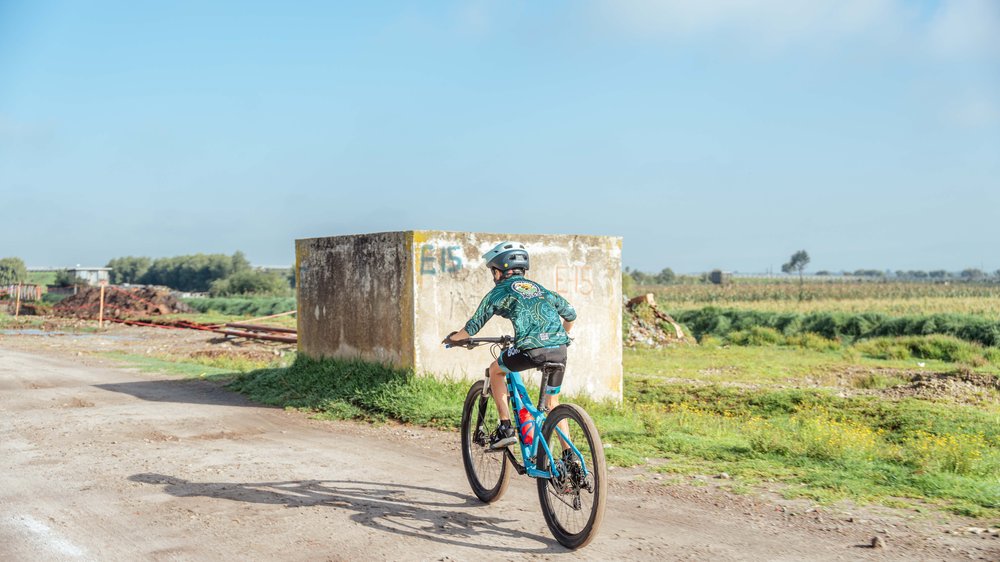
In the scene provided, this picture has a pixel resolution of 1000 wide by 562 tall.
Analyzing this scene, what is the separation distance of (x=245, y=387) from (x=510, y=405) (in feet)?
25.3

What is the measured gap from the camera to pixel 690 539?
5457 millimetres

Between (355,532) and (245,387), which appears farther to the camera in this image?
(245,387)

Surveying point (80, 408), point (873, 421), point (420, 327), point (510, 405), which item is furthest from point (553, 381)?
point (873, 421)

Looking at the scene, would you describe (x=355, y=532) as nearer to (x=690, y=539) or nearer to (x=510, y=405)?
(x=510, y=405)

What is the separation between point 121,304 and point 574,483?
4282 centimetres

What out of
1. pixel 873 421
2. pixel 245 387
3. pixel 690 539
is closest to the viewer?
pixel 690 539

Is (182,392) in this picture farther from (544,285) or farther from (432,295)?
(544,285)

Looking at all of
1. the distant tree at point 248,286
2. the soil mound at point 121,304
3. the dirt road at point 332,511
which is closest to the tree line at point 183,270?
the distant tree at point 248,286

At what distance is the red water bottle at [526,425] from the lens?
5676 mm

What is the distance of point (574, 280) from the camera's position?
492 inches

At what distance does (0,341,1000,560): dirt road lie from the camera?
5234mm

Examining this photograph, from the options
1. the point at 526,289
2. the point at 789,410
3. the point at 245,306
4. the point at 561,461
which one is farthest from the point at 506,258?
the point at 245,306

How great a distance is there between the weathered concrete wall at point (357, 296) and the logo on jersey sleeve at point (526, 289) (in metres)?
5.34

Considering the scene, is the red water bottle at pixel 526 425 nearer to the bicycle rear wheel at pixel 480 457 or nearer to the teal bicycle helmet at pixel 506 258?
the bicycle rear wheel at pixel 480 457
